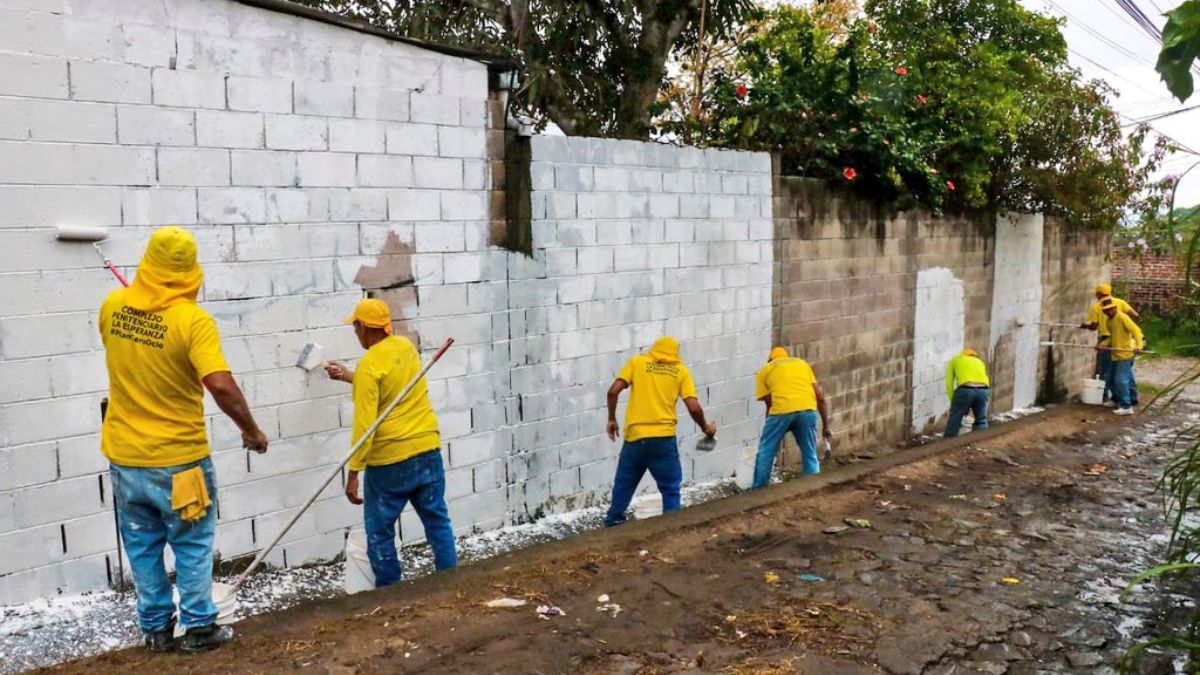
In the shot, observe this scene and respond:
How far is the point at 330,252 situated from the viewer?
17.6 ft

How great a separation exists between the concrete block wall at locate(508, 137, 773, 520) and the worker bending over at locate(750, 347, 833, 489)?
0.58m

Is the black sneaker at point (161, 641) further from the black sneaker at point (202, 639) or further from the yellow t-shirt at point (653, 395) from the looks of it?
the yellow t-shirt at point (653, 395)

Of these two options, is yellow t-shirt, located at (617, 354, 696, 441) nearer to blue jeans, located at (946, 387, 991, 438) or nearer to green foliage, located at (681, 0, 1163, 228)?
green foliage, located at (681, 0, 1163, 228)

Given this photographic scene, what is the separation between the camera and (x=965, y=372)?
9.88 meters

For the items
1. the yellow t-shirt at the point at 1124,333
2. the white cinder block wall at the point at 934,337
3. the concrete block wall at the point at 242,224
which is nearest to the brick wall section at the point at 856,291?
the white cinder block wall at the point at 934,337

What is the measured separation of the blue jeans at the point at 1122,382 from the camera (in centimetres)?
1184

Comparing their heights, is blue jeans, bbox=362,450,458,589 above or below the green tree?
below

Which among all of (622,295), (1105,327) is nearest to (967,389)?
(1105,327)

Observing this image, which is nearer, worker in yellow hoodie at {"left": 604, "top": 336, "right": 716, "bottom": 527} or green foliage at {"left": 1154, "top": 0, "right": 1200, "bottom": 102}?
green foliage at {"left": 1154, "top": 0, "right": 1200, "bottom": 102}

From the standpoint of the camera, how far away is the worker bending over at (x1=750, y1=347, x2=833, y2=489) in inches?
298

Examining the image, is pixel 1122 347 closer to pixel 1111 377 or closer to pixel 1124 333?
pixel 1124 333

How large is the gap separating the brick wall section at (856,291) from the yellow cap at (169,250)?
19.5 feet

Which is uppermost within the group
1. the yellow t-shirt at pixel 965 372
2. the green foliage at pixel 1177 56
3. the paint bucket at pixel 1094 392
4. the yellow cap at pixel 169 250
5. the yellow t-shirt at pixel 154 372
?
the green foliage at pixel 1177 56

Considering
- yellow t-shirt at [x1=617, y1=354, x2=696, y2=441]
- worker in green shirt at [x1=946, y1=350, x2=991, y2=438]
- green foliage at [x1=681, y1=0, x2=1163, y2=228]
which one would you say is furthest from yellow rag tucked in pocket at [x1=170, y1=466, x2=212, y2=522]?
worker in green shirt at [x1=946, y1=350, x2=991, y2=438]
